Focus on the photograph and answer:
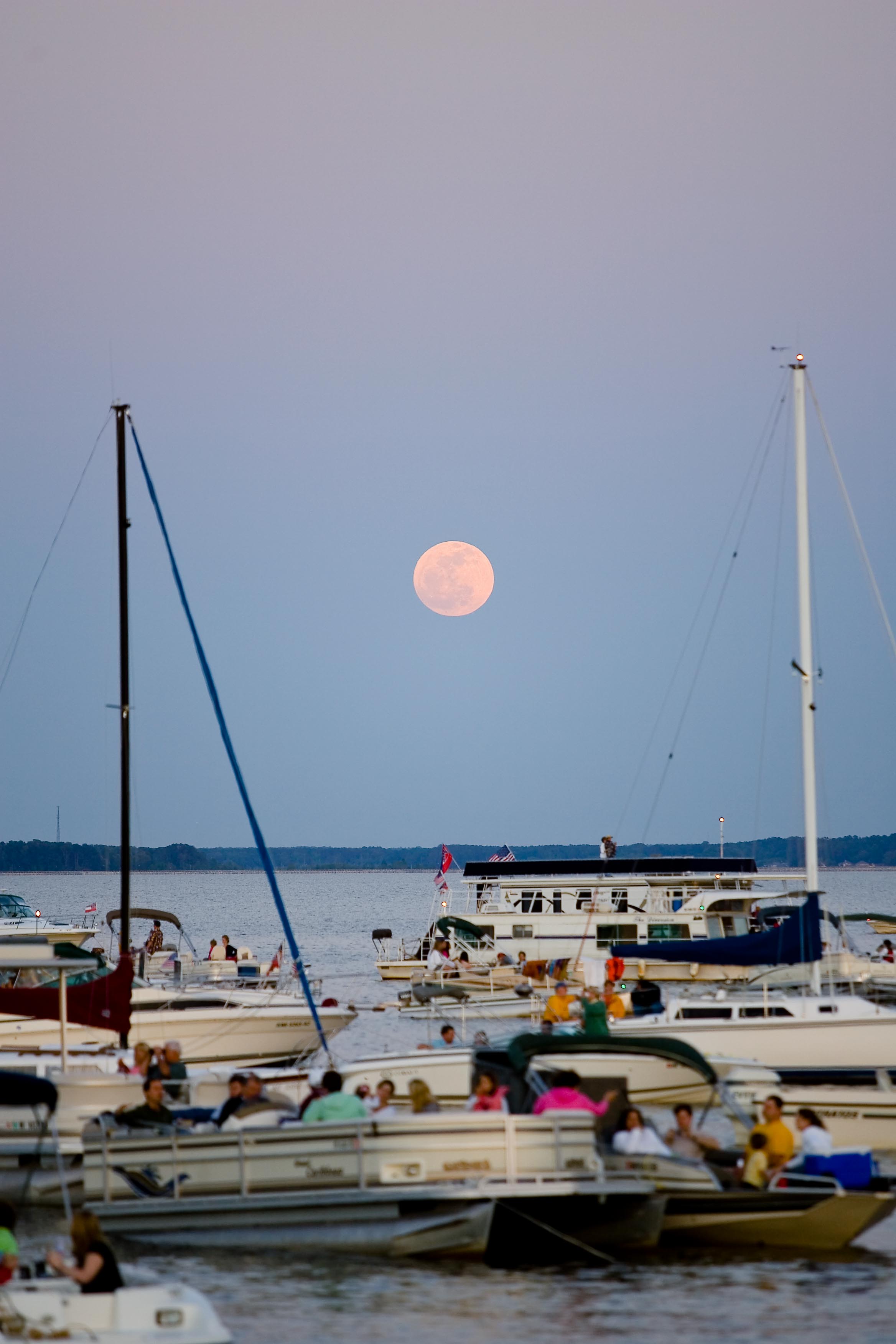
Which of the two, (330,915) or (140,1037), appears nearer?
(140,1037)

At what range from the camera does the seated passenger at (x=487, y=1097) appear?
15.9 m

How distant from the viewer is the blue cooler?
53.9 feet

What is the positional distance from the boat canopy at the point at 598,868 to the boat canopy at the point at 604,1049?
39.9m

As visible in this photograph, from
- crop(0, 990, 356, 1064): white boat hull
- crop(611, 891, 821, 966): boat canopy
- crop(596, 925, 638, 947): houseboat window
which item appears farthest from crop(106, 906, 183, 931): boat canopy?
crop(611, 891, 821, 966): boat canopy

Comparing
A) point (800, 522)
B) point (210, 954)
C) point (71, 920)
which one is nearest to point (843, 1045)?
point (800, 522)

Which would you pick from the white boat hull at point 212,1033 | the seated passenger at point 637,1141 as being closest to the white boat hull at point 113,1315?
the seated passenger at point 637,1141

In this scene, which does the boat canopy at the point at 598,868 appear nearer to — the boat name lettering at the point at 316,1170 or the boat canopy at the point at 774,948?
the boat canopy at the point at 774,948

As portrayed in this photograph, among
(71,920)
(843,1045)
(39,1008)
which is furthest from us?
(71,920)

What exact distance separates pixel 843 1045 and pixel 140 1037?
13.0 meters

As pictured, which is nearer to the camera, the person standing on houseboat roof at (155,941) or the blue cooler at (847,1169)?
the blue cooler at (847,1169)

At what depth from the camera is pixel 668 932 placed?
53.6m

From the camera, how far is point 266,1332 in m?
13.4

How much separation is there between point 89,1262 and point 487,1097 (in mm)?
5444

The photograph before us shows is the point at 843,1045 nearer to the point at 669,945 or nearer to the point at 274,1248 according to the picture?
the point at 669,945
